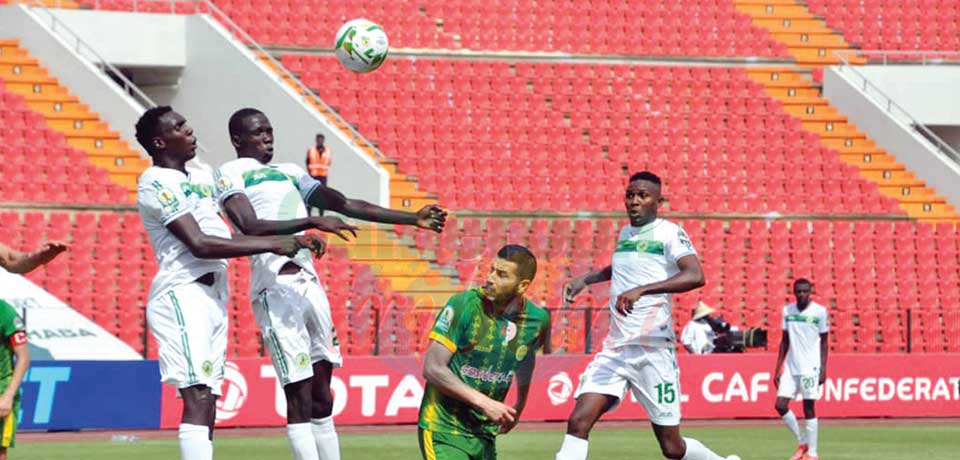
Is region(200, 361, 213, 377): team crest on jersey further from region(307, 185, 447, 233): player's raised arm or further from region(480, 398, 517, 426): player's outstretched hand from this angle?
region(480, 398, 517, 426): player's outstretched hand

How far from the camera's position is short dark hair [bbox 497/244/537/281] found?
7.61 meters

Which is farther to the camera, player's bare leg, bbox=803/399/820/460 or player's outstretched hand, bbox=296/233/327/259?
player's bare leg, bbox=803/399/820/460

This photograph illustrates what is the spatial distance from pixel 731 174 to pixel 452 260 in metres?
7.43

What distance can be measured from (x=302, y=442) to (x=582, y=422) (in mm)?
2104

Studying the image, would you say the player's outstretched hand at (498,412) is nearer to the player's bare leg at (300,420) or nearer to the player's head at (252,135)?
the player's bare leg at (300,420)

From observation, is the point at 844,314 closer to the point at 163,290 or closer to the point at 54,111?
the point at 54,111

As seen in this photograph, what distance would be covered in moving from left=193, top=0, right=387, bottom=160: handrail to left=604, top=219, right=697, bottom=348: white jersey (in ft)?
51.7

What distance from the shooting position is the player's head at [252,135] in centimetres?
1024

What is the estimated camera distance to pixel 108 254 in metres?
23.4

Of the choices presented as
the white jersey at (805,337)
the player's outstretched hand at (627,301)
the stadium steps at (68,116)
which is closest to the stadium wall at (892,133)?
the stadium steps at (68,116)

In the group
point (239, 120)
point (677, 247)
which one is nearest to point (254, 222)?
point (239, 120)

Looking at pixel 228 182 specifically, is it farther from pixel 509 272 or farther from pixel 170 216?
pixel 509 272

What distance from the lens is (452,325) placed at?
7648 mm

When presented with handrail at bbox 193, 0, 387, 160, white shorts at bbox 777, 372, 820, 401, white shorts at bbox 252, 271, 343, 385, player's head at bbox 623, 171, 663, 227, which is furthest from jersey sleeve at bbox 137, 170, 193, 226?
handrail at bbox 193, 0, 387, 160
